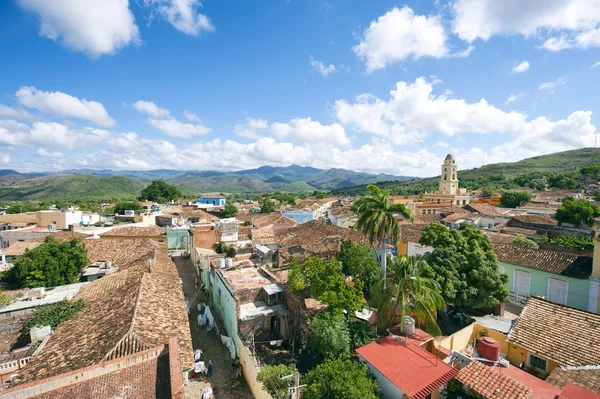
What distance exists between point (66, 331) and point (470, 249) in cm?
2214

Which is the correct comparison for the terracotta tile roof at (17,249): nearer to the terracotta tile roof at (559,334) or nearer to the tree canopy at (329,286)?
the tree canopy at (329,286)

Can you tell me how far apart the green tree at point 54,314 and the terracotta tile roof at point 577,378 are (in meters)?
21.5

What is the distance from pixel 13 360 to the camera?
37.4ft

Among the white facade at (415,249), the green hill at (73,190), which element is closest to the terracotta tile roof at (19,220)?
the white facade at (415,249)

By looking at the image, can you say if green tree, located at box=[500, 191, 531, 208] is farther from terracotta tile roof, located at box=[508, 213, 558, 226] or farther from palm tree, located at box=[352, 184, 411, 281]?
palm tree, located at box=[352, 184, 411, 281]

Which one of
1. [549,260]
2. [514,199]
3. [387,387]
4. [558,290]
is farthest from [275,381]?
[514,199]

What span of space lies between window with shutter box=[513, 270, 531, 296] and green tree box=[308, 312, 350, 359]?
1494 centimetres

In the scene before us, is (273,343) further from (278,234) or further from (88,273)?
(278,234)

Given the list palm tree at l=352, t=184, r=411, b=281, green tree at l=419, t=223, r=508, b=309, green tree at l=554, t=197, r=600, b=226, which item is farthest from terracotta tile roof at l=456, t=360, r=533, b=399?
green tree at l=554, t=197, r=600, b=226

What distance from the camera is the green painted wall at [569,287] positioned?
56.6 ft

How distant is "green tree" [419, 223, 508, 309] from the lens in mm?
15992

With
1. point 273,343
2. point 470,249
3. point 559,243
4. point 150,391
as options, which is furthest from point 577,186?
point 150,391

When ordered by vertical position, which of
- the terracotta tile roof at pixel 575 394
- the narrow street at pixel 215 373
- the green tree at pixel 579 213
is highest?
the green tree at pixel 579 213

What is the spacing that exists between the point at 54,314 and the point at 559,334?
23.9 metres
